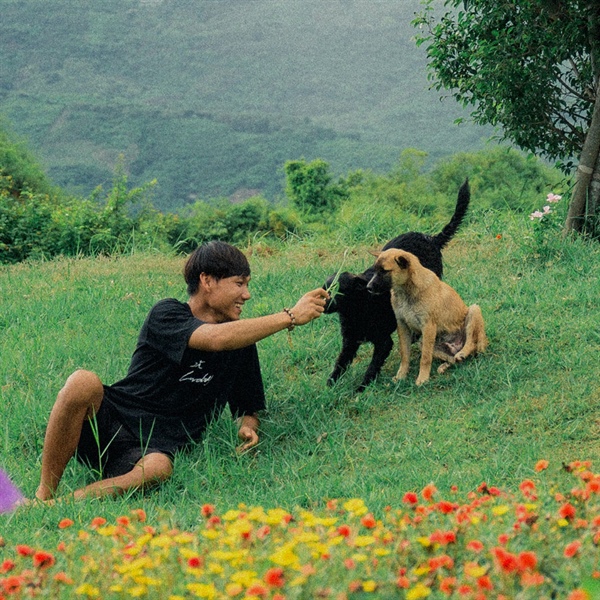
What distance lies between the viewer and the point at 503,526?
262cm

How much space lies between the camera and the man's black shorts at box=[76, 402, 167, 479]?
4.52 m

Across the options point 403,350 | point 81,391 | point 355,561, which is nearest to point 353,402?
point 403,350

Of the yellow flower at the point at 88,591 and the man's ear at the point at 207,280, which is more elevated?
the man's ear at the point at 207,280

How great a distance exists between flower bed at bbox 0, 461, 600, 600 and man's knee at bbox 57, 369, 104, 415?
5.41 ft

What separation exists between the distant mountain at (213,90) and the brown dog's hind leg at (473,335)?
135 ft

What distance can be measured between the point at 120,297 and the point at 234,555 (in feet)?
21.9

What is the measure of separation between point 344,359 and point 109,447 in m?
1.89

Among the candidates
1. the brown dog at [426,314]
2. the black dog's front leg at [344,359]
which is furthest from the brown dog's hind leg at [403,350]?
the black dog's front leg at [344,359]

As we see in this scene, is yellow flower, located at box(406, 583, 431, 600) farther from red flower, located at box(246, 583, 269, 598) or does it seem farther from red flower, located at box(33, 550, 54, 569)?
red flower, located at box(33, 550, 54, 569)

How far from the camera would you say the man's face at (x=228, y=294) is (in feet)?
15.3

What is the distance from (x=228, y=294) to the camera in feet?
15.3

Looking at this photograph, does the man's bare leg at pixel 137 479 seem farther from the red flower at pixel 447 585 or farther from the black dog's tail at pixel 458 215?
the black dog's tail at pixel 458 215

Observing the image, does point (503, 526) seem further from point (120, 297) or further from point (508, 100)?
point (508, 100)

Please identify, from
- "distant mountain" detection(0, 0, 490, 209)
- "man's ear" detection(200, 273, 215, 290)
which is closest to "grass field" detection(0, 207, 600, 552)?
"man's ear" detection(200, 273, 215, 290)
